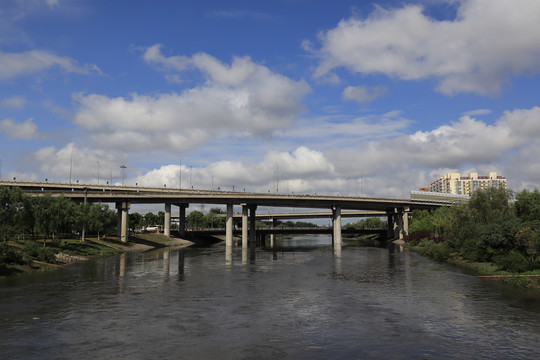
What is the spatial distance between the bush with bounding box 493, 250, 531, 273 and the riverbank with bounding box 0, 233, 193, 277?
72.3 meters

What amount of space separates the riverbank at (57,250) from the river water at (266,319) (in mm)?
6302

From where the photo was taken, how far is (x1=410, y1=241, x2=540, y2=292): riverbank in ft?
164

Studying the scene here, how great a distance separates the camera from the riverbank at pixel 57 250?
6306 centimetres

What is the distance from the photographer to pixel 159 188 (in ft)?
634

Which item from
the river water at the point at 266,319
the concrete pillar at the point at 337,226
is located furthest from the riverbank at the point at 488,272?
the concrete pillar at the point at 337,226

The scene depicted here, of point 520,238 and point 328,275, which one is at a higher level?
point 520,238

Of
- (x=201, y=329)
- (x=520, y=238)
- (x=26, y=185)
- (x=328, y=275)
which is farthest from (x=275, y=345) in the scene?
(x=26, y=185)

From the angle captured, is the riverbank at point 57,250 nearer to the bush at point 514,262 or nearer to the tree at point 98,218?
the tree at point 98,218

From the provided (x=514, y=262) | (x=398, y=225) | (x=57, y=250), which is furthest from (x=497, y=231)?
(x=398, y=225)

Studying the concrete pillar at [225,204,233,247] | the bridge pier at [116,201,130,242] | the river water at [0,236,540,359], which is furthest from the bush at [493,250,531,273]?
the bridge pier at [116,201,130,242]

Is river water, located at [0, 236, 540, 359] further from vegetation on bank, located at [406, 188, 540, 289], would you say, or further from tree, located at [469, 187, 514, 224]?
tree, located at [469, 187, 514, 224]

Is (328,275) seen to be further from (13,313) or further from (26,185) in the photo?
(26,185)

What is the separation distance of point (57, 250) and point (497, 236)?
278 ft

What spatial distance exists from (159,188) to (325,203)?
7982cm
